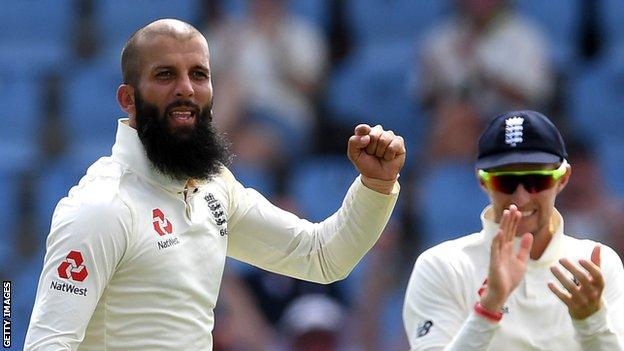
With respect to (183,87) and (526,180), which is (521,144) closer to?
(526,180)

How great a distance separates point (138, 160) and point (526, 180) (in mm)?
1102

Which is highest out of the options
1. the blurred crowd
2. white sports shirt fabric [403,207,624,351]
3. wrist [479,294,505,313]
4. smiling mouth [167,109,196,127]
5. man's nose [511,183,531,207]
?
smiling mouth [167,109,196,127]

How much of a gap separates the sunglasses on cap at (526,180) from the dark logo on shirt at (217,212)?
2.56 ft

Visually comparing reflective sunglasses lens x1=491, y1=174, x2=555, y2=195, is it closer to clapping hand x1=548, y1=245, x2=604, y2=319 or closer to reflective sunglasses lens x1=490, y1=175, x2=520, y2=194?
reflective sunglasses lens x1=490, y1=175, x2=520, y2=194

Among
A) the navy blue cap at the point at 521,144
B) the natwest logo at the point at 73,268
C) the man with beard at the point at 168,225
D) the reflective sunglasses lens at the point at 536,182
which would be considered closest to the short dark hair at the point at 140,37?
the man with beard at the point at 168,225

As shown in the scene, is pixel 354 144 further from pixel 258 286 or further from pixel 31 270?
pixel 31 270

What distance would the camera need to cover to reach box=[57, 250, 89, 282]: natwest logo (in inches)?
143

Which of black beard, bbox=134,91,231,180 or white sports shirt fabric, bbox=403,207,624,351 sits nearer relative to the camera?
black beard, bbox=134,91,231,180

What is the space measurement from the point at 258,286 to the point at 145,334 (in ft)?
12.8

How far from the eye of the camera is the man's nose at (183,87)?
153 inches

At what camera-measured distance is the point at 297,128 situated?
8.77 meters

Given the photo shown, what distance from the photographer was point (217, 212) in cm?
404

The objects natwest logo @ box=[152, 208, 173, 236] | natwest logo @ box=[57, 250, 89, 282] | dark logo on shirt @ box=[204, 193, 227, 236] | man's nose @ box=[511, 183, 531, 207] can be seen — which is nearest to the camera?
natwest logo @ box=[57, 250, 89, 282]

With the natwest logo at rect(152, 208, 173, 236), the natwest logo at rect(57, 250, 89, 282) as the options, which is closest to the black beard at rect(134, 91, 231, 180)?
the natwest logo at rect(152, 208, 173, 236)
